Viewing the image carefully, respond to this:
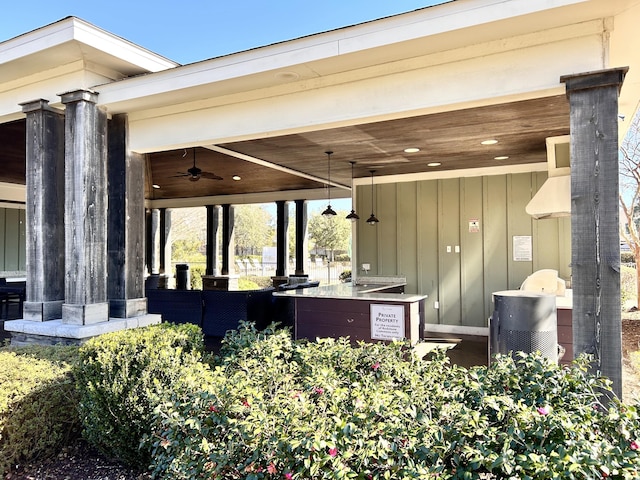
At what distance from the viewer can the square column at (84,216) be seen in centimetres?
446

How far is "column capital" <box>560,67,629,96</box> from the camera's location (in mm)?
2883

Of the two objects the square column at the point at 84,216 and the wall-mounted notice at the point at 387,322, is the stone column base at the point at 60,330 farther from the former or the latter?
the wall-mounted notice at the point at 387,322

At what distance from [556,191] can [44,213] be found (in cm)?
564

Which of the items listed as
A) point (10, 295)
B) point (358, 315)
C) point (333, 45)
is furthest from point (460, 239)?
point (10, 295)

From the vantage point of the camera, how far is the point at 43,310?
181 inches

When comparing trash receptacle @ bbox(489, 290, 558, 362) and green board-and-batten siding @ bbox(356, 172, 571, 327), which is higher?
green board-and-batten siding @ bbox(356, 172, 571, 327)

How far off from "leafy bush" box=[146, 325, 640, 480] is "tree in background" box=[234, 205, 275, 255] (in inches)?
1469

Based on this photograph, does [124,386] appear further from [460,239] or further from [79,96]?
[460,239]

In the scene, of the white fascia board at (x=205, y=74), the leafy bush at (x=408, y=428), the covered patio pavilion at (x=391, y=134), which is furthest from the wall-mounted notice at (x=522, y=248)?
the leafy bush at (x=408, y=428)

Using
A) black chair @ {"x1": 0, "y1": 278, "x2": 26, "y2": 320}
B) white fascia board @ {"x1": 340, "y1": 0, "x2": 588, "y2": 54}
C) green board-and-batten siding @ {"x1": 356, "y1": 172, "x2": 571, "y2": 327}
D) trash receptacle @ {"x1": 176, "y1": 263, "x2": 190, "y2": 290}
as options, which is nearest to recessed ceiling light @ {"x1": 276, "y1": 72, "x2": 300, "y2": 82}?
white fascia board @ {"x1": 340, "y1": 0, "x2": 588, "y2": 54}

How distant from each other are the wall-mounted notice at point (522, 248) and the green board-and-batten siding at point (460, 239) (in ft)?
0.16

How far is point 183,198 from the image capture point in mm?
14180

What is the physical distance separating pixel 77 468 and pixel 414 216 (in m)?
6.54

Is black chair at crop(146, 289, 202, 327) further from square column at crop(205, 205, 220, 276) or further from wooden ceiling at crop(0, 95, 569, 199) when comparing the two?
square column at crop(205, 205, 220, 276)
